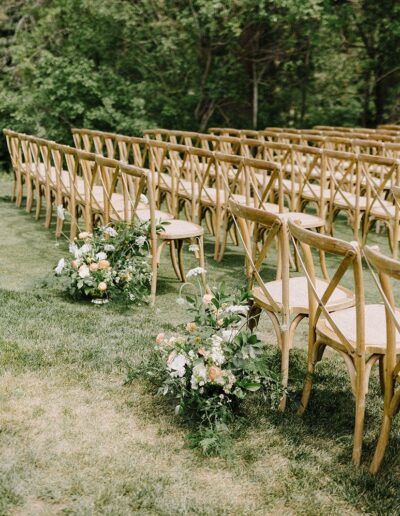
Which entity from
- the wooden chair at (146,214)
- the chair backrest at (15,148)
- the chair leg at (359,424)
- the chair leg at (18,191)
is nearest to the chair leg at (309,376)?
the chair leg at (359,424)

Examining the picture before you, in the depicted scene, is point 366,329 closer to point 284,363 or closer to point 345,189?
point 284,363

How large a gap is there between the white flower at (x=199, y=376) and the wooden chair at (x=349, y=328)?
0.54 m

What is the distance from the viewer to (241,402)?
3438 millimetres

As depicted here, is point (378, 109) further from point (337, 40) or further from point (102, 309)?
point (102, 309)

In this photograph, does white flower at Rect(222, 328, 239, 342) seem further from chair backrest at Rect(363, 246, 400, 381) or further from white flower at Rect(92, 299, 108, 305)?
white flower at Rect(92, 299, 108, 305)

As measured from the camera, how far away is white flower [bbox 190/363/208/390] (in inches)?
122

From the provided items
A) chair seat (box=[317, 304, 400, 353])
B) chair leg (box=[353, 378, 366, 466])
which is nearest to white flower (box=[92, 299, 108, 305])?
chair seat (box=[317, 304, 400, 353])

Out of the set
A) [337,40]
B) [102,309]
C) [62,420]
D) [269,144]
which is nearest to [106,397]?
[62,420]

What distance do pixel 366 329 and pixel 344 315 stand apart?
196 mm

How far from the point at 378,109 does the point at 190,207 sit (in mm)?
8745

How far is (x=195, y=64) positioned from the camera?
43.0ft

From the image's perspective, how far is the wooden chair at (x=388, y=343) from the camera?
246cm

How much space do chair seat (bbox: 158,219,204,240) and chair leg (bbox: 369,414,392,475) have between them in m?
2.69

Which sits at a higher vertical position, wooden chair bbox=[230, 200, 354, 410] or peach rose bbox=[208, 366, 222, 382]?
wooden chair bbox=[230, 200, 354, 410]
